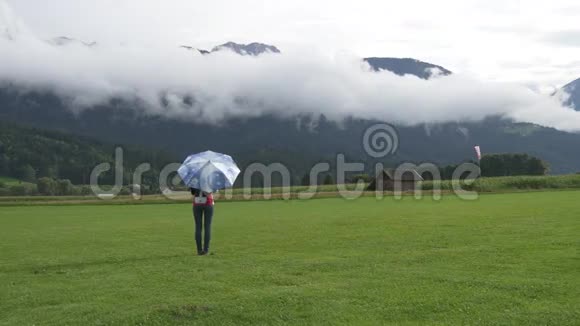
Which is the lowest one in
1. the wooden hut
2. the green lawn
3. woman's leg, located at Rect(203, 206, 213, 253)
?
the green lawn

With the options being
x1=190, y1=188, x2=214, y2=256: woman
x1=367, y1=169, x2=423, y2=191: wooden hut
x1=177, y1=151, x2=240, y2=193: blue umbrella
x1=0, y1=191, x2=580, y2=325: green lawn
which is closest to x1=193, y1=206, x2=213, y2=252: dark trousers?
x1=190, y1=188, x2=214, y2=256: woman

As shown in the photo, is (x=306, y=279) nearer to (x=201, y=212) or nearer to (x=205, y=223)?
(x=205, y=223)

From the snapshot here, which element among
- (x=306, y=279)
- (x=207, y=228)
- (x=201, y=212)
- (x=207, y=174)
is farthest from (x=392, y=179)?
(x=306, y=279)

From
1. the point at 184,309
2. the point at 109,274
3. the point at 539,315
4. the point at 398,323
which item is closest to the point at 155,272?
the point at 109,274

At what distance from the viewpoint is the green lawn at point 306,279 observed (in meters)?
10.6

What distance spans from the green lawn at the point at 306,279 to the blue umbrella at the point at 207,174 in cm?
219

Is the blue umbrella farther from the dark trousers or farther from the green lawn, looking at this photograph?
the green lawn

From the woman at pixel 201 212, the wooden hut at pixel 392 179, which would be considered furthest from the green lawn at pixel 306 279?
the wooden hut at pixel 392 179

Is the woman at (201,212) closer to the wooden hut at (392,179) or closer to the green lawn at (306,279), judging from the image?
the green lawn at (306,279)

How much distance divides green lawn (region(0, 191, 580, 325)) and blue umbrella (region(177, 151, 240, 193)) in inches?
86.3

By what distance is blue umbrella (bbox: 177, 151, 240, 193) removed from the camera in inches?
725

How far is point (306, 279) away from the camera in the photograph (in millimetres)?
13680

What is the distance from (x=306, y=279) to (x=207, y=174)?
20.1 feet

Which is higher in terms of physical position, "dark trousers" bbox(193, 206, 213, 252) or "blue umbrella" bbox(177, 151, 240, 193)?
"blue umbrella" bbox(177, 151, 240, 193)
